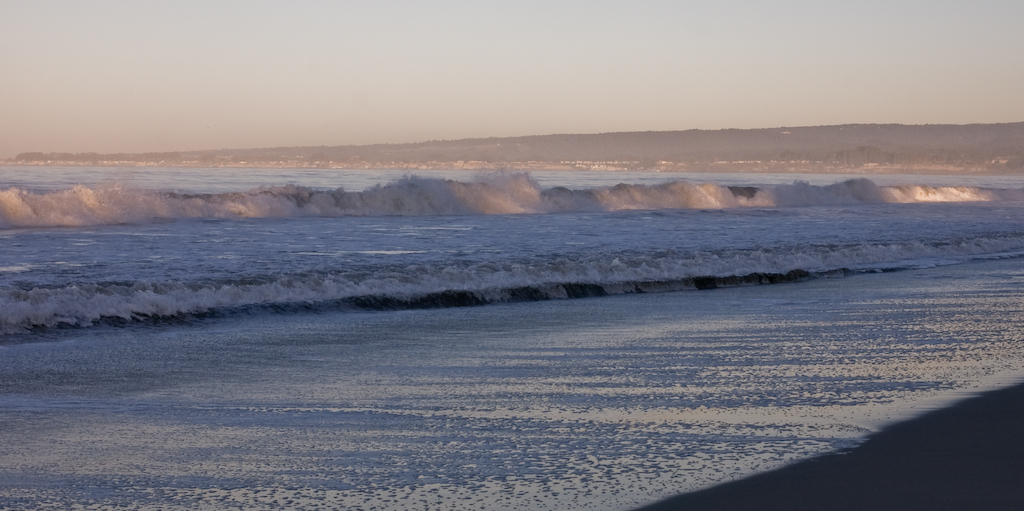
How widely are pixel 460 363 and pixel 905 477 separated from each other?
3.50 meters

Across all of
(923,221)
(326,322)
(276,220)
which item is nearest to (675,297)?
(326,322)

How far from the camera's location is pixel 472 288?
11391 mm

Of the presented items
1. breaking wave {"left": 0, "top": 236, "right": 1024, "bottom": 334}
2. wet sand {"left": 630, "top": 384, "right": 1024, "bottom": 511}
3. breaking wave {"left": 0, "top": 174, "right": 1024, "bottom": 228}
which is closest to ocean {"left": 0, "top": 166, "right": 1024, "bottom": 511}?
breaking wave {"left": 0, "top": 236, "right": 1024, "bottom": 334}

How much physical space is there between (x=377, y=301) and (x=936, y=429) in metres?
6.68

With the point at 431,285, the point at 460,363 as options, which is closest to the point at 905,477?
the point at 460,363

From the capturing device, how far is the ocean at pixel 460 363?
414 cm

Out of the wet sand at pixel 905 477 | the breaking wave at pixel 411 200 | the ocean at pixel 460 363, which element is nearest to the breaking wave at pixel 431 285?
the ocean at pixel 460 363

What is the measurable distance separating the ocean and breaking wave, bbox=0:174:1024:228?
633 centimetres

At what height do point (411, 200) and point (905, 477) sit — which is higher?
point (411, 200)

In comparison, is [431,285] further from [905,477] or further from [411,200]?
[411,200]

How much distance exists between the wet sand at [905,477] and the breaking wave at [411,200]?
21.1 meters

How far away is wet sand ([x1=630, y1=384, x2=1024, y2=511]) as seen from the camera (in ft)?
12.3

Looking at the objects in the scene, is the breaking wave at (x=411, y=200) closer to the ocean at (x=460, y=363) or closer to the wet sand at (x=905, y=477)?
the ocean at (x=460, y=363)

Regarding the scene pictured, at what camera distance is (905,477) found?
411cm
